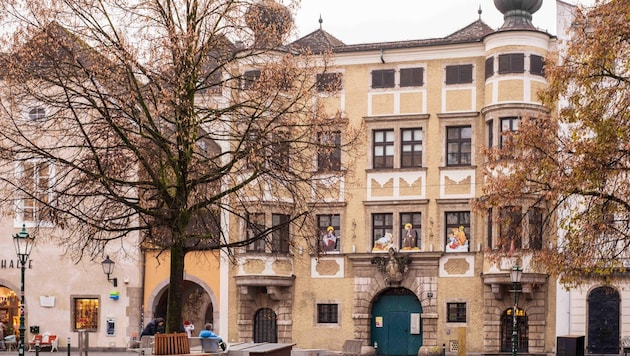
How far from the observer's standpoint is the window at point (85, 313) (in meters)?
41.5

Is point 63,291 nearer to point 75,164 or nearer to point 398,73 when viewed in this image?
point 398,73

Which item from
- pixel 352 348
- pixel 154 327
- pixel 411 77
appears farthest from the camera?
pixel 411 77

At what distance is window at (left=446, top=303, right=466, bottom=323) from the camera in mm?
38625

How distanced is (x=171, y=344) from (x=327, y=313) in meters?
19.9

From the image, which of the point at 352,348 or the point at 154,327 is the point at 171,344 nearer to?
the point at 154,327

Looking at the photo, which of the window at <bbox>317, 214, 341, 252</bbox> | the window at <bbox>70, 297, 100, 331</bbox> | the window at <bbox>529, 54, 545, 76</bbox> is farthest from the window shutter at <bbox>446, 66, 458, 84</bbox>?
the window at <bbox>70, 297, 100, 331</bbox>

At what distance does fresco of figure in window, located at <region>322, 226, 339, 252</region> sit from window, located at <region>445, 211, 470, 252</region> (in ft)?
13.5

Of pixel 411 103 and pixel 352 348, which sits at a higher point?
pixel 411 103

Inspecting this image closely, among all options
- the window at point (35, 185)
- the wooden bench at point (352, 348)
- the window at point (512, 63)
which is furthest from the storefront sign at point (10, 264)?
the window at point (35, 185)

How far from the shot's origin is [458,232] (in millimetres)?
38625

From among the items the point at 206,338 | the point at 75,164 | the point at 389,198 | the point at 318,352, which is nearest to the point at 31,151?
the point at 75,164

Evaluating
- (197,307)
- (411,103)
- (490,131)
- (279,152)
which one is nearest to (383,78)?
(411,103)

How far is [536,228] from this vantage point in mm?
24688

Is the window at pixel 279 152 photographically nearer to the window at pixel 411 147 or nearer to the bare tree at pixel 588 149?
the bare tree at pixel 588 149
